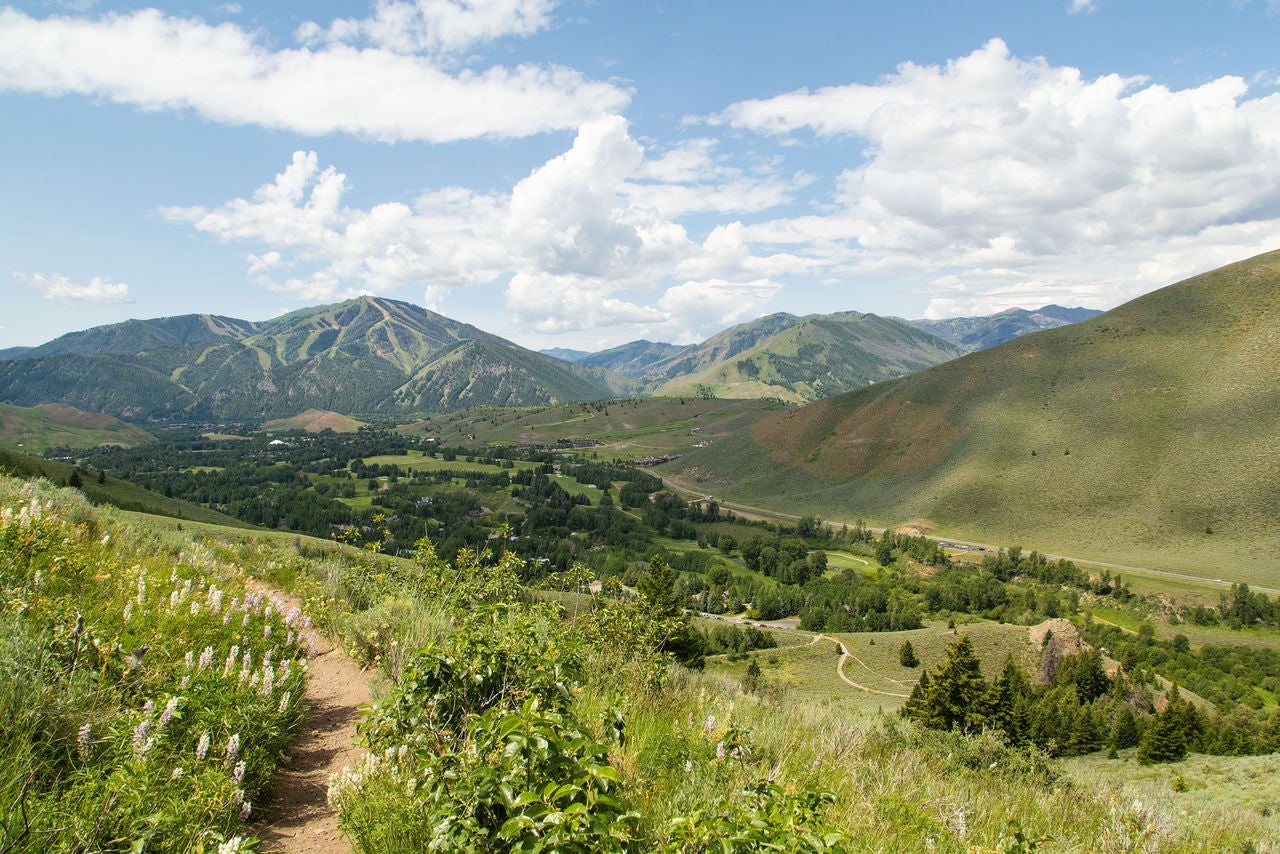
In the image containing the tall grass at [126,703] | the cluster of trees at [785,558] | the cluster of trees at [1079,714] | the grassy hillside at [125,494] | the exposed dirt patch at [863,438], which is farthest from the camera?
the exposed dirt patch at [863,438]

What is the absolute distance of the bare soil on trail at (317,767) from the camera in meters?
4.81

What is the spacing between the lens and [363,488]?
550 ft

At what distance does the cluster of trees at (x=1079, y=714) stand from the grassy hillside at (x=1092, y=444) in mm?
57613

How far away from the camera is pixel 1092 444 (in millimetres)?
123250

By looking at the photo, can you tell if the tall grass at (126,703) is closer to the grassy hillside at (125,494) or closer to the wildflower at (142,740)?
the wildflower at (142,740)

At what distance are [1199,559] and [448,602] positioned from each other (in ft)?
434

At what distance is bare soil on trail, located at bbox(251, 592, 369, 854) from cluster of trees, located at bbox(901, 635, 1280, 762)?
128 ft

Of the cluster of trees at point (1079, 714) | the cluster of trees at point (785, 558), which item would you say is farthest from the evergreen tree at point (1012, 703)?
the cluster of trees at point (785, 558)

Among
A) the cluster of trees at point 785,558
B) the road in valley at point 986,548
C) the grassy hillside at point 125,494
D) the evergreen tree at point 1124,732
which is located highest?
the grassy hillside at point 125,494

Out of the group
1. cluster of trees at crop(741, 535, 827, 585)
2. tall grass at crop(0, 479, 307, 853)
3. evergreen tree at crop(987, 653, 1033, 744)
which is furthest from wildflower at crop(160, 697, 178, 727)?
cluster of trees at crop(741, 535, 827, 585)

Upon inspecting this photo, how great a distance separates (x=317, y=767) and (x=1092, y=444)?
15618cm

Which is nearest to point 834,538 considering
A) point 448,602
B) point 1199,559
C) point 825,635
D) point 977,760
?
point 825,635

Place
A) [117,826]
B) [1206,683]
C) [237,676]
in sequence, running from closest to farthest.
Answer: [117,826]
[237,676]
[1206,683]

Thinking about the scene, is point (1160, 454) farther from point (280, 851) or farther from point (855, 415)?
point (280, 851)
